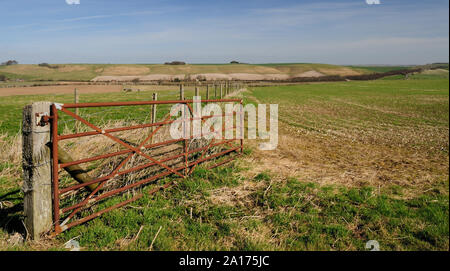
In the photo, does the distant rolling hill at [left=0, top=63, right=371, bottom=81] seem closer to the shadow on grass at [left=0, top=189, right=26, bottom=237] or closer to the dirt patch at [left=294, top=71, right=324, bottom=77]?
the dirt patch at [left=294, top=71, right=324, bottom=77]

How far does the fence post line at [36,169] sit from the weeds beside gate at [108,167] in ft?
0.24

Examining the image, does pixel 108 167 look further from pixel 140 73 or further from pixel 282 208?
pixel 140 73

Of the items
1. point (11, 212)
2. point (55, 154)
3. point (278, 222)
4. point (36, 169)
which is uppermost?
point (55, 154)

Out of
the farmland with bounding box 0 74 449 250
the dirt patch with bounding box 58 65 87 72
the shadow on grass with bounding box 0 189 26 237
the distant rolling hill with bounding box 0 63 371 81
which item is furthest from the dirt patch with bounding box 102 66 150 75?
the shadow on grass with bounding box 0 189 26 237

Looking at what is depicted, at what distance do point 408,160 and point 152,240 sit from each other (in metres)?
7.72

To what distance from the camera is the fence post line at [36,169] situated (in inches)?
129

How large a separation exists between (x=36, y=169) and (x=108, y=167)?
7.23 feet

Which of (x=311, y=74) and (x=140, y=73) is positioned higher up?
(x=311, y=74)

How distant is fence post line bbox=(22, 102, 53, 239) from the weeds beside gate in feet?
0.24

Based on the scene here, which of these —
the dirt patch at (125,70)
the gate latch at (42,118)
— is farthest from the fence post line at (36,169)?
the dirt patch at (125,70)

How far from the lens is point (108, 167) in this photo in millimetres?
5496

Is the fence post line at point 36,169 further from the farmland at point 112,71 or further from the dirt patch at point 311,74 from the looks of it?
the dirt patch at point 311,74

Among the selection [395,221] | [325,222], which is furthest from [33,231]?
[395,221]

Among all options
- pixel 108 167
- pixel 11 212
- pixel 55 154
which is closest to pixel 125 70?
pixel 108 167
